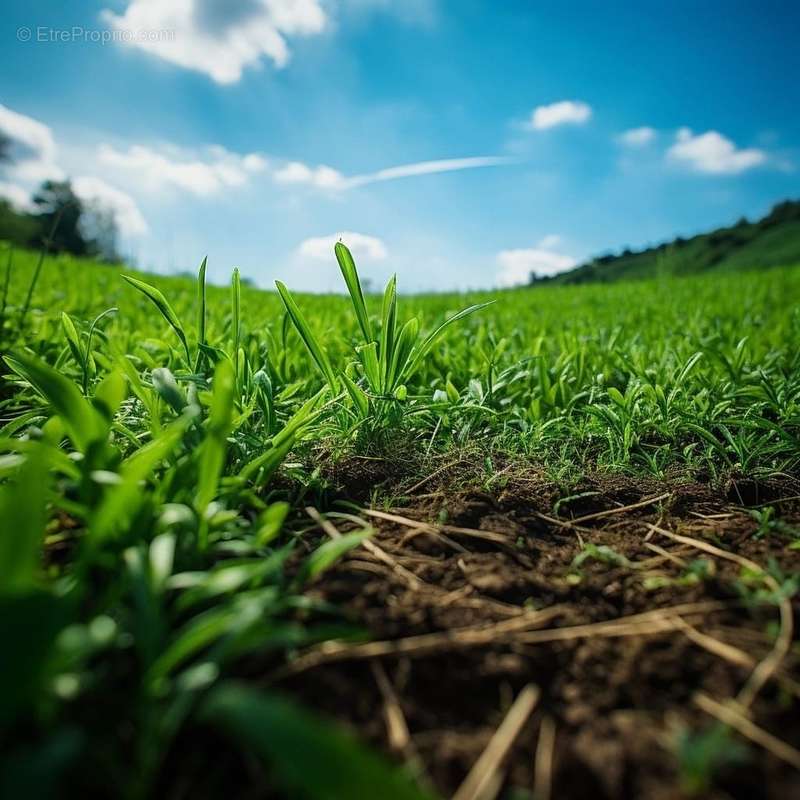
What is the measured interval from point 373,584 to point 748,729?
0.50 m

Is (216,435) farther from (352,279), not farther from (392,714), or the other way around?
(352,279)

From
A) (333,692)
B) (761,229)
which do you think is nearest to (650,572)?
(333,692)

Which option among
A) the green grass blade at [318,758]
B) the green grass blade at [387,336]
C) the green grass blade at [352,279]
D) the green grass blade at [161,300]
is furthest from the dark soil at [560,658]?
the green grass blade at [161,300]

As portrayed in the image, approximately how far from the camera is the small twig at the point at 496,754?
1.84 feet

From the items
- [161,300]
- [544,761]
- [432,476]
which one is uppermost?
[161,300]

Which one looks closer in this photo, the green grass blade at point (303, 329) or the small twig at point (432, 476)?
the small twig at point (432, 476)

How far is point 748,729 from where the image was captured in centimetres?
62

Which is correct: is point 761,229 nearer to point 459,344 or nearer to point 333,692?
point 459,344

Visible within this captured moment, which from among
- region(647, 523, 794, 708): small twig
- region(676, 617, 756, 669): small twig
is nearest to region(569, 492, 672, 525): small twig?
region(647, 523, 794, 708): small twig

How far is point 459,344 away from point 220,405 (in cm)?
189

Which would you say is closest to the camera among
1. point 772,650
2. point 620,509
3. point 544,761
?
point 544,761

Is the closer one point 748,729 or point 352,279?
point 748,729

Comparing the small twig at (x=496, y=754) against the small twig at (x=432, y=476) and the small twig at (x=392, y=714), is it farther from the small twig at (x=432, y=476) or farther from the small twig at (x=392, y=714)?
the small twig at (x=432, y=476)

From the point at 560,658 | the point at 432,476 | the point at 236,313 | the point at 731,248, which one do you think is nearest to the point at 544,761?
the point at 560,658
